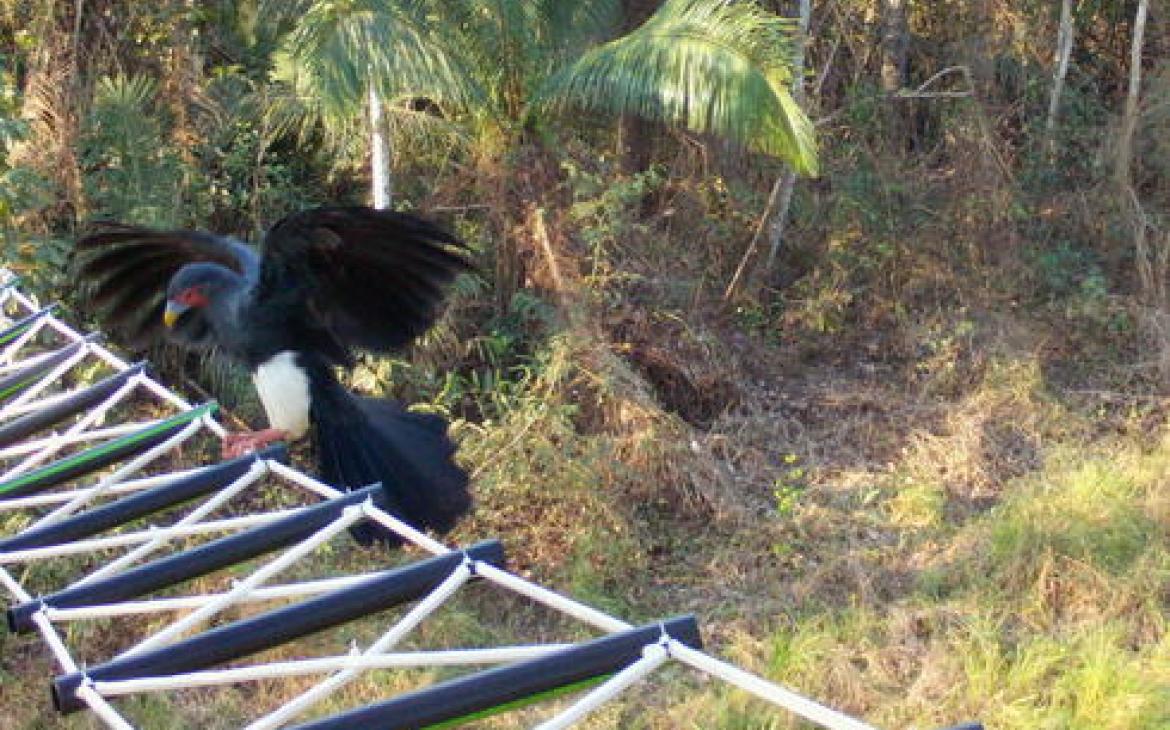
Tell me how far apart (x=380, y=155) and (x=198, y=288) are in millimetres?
2944

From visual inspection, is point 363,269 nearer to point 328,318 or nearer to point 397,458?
point 328,318

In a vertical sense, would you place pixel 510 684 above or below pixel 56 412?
above

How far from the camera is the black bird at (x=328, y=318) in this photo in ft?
11.2

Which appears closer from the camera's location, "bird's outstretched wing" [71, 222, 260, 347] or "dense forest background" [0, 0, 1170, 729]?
"bird's outstretched wing" [71, 222, 260, 347]

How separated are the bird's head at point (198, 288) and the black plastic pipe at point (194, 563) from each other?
1.14 m

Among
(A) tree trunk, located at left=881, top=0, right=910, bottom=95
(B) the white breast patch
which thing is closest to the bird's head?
(B) the white breast patch

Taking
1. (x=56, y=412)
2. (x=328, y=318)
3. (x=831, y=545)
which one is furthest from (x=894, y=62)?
(x=56, y=412)

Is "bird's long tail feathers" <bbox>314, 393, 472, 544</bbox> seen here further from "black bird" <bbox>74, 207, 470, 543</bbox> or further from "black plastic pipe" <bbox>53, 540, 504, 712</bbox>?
"black plastic pipe" <bbox>53, 540, 504, 712</bbox>

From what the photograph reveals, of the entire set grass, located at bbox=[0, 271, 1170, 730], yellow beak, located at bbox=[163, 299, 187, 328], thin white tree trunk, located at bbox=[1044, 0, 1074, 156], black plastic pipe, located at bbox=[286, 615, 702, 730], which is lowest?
grass, located at bbox=[0, 271, 1170, 730]

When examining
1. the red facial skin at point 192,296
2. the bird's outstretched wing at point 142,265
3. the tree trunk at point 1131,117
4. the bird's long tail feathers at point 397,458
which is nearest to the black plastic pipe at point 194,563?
the bird's long tail feathers at point 397,458

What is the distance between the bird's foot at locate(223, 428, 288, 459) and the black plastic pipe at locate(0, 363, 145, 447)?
0.37 meters

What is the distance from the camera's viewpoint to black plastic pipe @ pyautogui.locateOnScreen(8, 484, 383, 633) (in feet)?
7.80

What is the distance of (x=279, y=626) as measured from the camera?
210 centimetres

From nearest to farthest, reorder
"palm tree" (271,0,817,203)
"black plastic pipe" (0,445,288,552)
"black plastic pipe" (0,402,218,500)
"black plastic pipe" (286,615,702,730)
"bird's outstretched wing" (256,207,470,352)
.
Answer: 1. "black plastic pipe" (286,615,702,730)
2. "black plastic pipe" (0,445,288,552)
3. "black plastic pipe" (0,402,218,500)
4. "bird's outstretched wing" (256,207,470,352)
5. "palm tree" (271,0,817,203)
